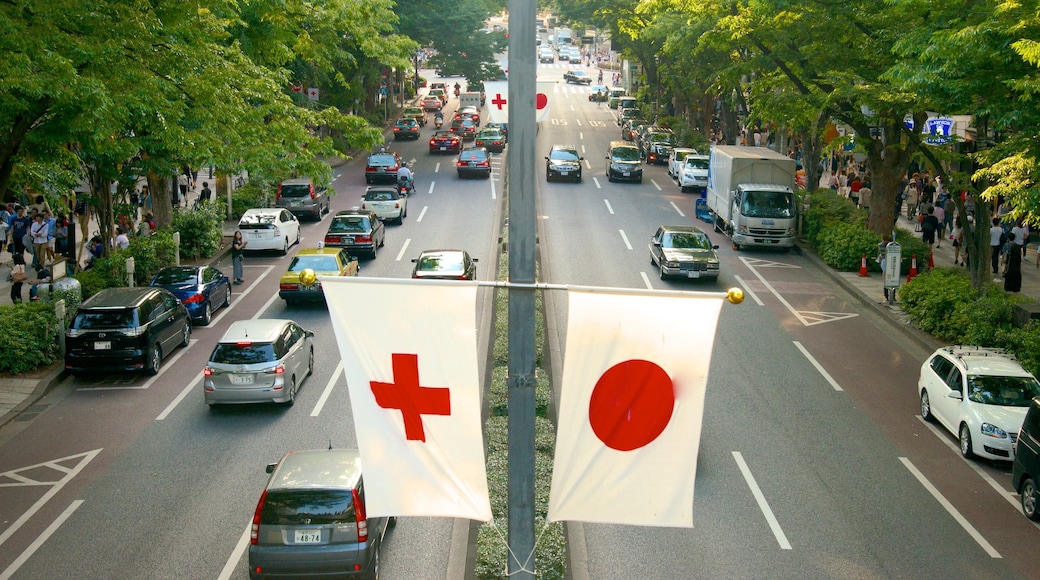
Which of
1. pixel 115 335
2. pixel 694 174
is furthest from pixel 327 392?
pixel 694 174

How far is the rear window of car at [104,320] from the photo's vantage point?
21766 millimetres

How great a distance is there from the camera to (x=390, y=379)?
22.8ft

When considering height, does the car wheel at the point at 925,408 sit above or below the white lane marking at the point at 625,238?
below

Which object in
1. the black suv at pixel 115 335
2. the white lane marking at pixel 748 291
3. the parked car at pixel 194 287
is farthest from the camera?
the white lane marking at pixel 748 291

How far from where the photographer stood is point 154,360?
22406 mm

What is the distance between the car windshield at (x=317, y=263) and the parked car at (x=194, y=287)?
2.10 metres

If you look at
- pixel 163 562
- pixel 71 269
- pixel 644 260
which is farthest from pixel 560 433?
pixel 644 260

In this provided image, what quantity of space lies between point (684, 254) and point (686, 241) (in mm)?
1048

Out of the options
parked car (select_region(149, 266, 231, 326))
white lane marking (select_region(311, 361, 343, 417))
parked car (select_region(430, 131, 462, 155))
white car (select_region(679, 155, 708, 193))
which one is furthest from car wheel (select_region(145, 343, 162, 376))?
parked car (select_region(430, 131, 462, 155))

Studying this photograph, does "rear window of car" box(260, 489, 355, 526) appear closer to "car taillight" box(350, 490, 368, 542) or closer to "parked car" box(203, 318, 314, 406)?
"car taillight" box(350, 490, 368, 542)

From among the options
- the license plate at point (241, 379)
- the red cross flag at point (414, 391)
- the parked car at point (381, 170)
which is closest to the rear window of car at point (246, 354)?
the license plate at point (241, 379)

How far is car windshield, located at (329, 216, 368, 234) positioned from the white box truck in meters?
12.5

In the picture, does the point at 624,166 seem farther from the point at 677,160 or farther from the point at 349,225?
the point at 349,225

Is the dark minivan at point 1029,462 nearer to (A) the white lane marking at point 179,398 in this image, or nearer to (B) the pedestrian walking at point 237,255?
(A) the white lane marking at point 179,398
